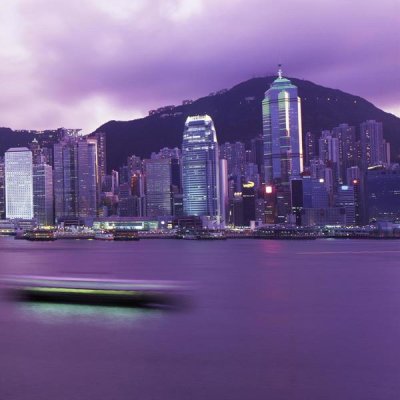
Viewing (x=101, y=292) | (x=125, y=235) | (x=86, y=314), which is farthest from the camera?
(x=125, y=235)

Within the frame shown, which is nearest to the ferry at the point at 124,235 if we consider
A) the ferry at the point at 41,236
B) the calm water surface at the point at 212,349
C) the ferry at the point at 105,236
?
the ferry at the point at 105,236

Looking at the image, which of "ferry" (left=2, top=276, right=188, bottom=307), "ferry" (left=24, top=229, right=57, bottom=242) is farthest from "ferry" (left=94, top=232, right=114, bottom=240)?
"ferry" (left=2, top=276, right=188, bottom=307)

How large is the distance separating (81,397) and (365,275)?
95.1 feet

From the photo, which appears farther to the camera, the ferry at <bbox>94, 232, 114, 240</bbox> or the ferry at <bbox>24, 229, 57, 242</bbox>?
the ferry at <bbox>24, 229, 57, 242</bbox>

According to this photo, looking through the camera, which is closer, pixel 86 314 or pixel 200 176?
pixel 86 314

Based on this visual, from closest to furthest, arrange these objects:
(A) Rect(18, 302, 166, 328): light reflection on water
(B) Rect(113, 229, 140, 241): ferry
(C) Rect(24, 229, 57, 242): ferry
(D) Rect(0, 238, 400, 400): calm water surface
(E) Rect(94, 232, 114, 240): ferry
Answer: (D) Rect(0, 238, 400, 400): calm water surface, (A) Rect(18, 302, 166, 328): light reflection on water, (B) Rect(113, 229, 140, 241): ferry, (E) Rect(94, 232, 114, 240): ferry, (C) Rect(24, 229, 57, 242): ferry

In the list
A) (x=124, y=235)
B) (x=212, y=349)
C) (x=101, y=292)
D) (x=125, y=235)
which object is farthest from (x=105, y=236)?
(x=212, y=349)

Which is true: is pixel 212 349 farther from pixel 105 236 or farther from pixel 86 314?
pixel 105 236

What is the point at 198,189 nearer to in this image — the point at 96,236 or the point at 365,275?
the point at 96,236

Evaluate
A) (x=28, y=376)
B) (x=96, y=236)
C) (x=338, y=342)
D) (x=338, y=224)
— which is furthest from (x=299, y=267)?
(x=338, y=224)

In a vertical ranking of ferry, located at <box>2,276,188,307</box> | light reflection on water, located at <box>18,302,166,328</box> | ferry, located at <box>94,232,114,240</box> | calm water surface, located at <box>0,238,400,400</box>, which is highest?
ferry, located at <box>94,232,114,240</box>

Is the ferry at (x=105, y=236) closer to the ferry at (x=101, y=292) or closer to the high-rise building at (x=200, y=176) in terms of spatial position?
the high-rise building at (x=200, y=176)

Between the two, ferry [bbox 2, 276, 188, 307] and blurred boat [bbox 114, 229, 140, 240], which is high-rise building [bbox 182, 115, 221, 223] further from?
ferry [bbox 2, 276, 188, 307]

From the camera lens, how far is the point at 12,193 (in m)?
174
